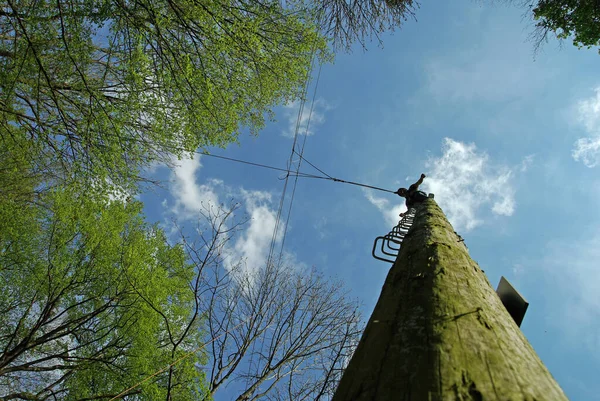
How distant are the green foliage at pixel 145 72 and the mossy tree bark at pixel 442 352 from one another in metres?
4.63

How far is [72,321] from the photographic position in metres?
6.21

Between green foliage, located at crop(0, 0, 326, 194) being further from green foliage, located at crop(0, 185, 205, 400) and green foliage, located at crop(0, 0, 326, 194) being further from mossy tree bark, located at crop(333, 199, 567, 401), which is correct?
mossy tree bark, located at crop(333, 199, 567, 401)

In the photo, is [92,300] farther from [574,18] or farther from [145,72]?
[574,18]

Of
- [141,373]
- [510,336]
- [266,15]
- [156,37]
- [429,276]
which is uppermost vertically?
[266,15]

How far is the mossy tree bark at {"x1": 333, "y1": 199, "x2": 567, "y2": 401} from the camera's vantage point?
32.7 inches

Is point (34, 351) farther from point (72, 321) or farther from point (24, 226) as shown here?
point (24, 226)

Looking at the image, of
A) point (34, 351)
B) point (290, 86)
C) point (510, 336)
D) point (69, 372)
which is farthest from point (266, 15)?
point (34, 351)

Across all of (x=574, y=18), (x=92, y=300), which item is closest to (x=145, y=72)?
(x=92, y=300)

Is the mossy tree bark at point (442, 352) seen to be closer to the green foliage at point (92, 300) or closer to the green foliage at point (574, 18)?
the green foliage at point (92, 300)

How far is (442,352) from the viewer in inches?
38.3

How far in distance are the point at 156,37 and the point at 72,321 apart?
5725mm

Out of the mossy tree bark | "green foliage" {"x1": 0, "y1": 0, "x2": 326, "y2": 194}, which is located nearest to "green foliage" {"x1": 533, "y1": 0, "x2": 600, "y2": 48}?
"green foliage" {"x1": 0, "y1": 0, "x2": 326, "y2": 194}

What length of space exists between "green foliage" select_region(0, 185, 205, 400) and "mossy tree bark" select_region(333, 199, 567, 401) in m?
4.69

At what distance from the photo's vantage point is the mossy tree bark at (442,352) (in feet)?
2.73
